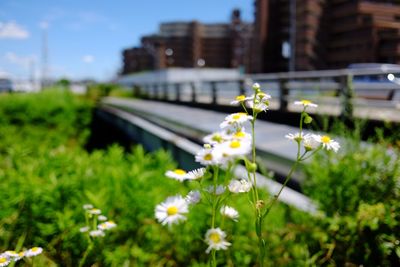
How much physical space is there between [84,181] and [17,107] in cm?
1131

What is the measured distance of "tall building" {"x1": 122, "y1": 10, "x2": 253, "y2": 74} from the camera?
93.0 meters

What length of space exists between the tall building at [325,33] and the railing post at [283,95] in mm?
36780

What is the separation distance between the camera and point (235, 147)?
3.44ft

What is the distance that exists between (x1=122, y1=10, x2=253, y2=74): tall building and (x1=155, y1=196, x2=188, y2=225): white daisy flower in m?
90.9

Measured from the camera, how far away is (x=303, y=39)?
52875 mm

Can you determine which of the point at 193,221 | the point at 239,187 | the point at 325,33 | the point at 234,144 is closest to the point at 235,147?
the point at 234,144

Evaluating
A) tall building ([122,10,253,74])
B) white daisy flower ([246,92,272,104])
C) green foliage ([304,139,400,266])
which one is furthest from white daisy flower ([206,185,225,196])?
tall building ([122,10,253,74])

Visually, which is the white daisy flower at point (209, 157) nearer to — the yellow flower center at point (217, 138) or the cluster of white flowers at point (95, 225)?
the yellow flower center at point (217, 138)

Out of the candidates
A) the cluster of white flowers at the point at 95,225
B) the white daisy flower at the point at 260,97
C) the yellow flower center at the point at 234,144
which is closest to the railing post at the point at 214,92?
the cluster of white flowers at the point at 95,225

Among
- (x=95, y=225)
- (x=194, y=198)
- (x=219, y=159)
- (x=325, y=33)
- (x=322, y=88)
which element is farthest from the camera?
(x=325, y=33)

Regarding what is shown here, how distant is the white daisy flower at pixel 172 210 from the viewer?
1151 mm

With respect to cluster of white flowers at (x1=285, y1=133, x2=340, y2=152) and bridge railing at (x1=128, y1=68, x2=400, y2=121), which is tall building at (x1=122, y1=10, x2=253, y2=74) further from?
cluster of white flowers at (x1=285, y1=133, x2=340, y2=152)

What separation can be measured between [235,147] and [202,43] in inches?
3832

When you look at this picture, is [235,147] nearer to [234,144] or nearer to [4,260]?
[234,144]
